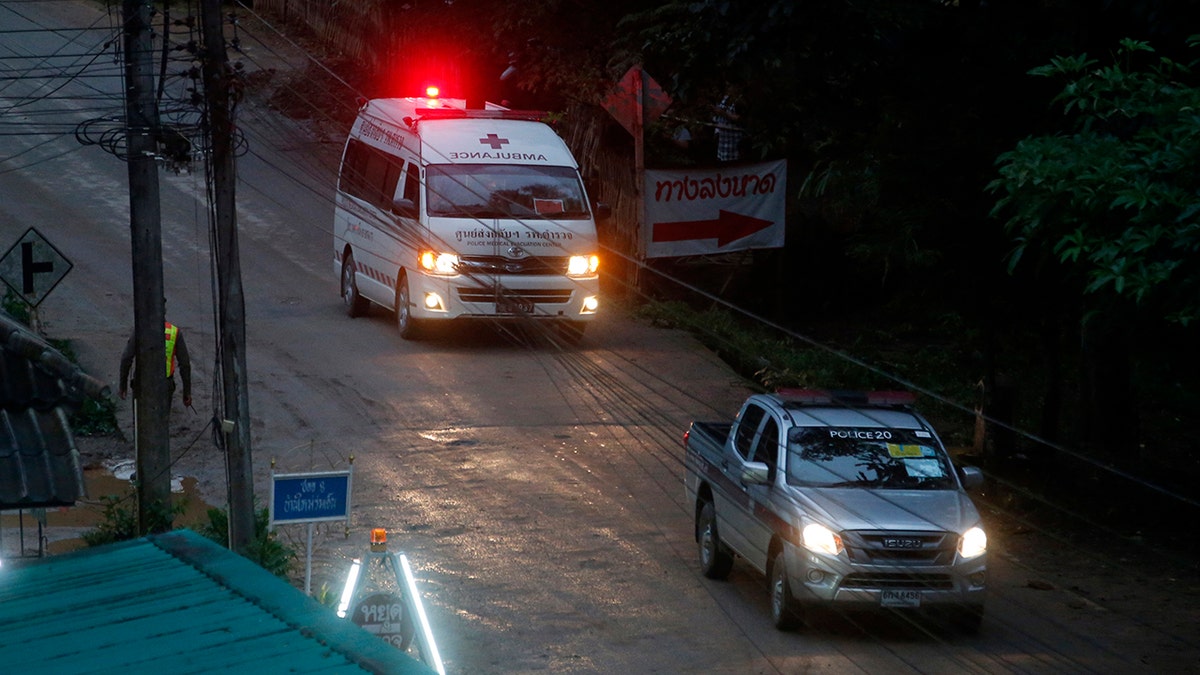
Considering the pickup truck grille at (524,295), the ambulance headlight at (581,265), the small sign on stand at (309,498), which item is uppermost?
the ambulance headlight at (581,265)

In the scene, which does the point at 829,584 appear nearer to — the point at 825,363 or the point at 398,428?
the point at 398,428

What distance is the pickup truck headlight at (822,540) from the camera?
1071 cm

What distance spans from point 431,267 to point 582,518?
6.03 m

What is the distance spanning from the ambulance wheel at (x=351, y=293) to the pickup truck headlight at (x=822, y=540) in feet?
39.0

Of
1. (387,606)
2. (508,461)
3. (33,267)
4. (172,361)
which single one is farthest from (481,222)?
(387,606)

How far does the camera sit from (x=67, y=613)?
6168 millimetres

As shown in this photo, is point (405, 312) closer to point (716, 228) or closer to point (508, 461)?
point (508, 461)

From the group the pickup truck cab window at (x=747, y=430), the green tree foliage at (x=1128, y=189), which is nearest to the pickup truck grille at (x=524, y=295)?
the pickup truck cab window at (x=747, y=430)

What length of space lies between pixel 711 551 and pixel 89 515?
663 cm

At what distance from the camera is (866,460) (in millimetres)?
11625

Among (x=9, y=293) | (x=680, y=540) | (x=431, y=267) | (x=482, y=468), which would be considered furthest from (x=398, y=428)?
(x=9, y=293)

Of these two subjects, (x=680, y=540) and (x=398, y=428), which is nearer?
(x=680, y=540)

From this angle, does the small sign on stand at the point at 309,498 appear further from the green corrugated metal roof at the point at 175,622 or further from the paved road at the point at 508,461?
the green corrugated metal roof at the point at 175,622

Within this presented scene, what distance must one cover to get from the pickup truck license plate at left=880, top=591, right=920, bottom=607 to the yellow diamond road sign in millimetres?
9929
